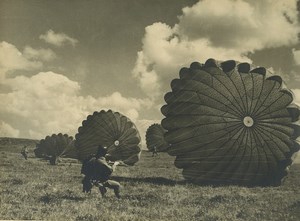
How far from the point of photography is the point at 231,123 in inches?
438

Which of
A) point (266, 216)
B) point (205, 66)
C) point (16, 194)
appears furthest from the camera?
point (205, 66)

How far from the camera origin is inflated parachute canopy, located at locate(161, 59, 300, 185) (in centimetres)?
1080

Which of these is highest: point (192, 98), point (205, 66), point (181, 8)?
point (181, 8)

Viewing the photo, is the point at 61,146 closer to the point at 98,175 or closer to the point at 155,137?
the point at 98,175

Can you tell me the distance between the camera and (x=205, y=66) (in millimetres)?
10938

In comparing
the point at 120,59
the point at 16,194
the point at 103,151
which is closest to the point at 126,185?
the point at 103,151

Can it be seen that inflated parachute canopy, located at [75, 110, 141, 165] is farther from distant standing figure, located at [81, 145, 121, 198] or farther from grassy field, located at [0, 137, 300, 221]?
distant standing figure, located at [81, 145, 121, 198]

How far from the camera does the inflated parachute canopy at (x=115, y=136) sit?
1881 centimetres

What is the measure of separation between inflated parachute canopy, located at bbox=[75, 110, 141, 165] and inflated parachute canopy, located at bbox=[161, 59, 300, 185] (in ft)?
24.6

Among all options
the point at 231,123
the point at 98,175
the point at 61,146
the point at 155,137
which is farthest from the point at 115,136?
the point at 155,137

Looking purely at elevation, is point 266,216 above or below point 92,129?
below

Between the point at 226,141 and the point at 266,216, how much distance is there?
9.79 ft

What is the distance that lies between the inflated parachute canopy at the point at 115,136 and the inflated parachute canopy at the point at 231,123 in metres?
7.50

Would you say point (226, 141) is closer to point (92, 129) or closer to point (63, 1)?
point (63, 1)
